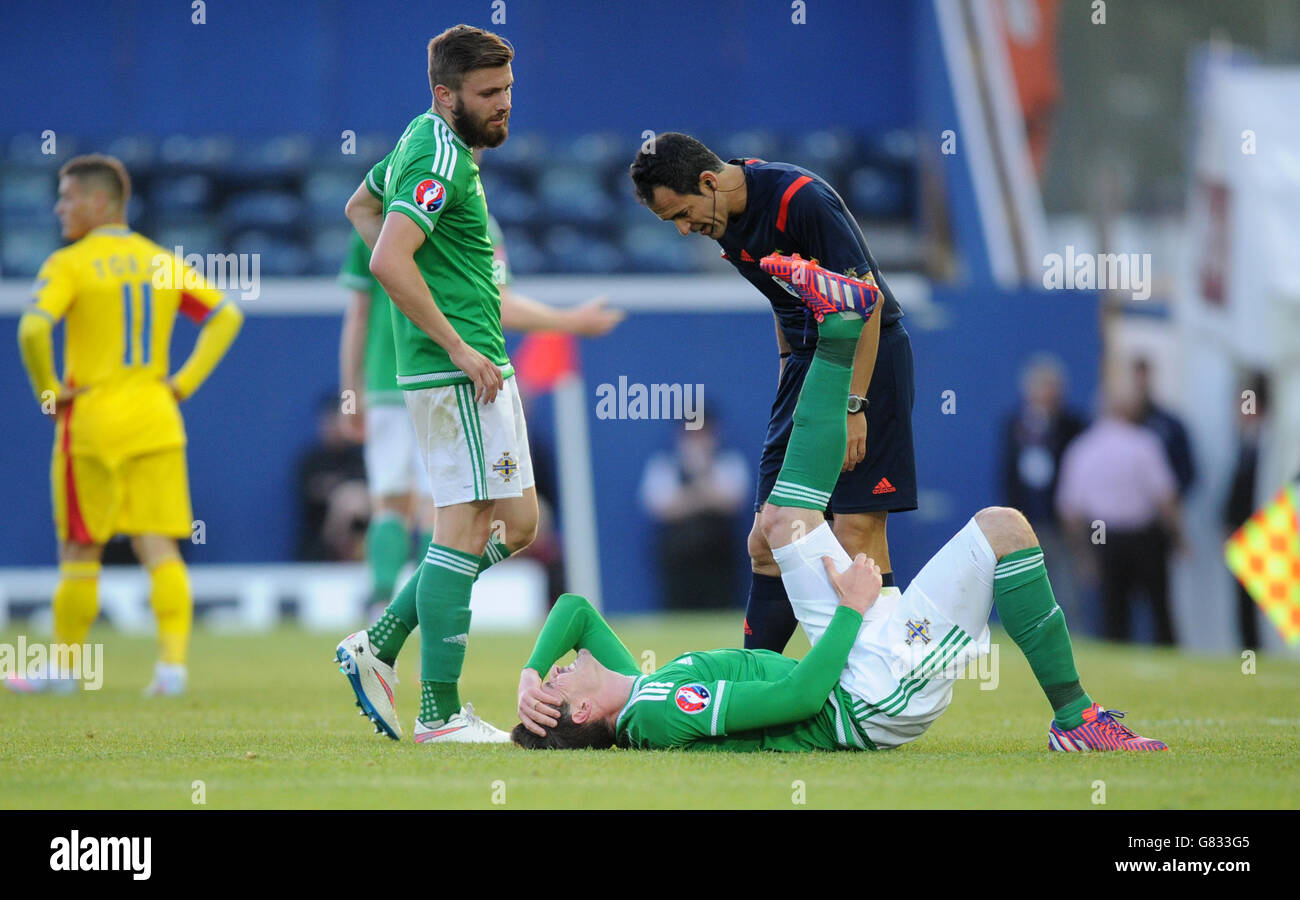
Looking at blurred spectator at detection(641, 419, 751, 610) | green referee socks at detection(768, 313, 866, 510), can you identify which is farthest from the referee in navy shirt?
blurred spectator at detection(641, 419, 751, 610)

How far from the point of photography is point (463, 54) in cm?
499

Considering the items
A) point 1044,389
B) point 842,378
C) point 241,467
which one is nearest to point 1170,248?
point 1044,389

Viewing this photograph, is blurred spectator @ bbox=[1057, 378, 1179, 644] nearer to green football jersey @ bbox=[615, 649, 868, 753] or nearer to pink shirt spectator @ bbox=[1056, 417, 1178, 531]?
pink shirt spectator @ bbox=[1056, 417, 1178, 531]

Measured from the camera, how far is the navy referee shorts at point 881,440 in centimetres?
531

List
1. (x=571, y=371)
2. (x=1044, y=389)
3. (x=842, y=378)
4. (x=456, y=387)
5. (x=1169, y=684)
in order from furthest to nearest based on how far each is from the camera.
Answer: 1. (x=571, y=371)
2. (x=1044, y=389)
3. (x=1169, y=684)
4. (x=456, y=387)
5. (x=842, y=378)

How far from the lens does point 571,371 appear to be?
14.5 meters

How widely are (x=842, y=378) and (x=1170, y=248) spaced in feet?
31.5

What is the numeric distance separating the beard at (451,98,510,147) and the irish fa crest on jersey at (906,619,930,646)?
202 centimetres

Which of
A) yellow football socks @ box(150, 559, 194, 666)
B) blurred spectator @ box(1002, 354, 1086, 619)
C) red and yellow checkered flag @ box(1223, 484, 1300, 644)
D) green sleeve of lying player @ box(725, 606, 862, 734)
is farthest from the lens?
blurred spectator @ box(1002, 354, 1086, 619)

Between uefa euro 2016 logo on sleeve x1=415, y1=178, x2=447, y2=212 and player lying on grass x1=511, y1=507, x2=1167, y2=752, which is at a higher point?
uefa euro 2016 logo on sleeve x1=415, y1=178, x2=447, y2=212

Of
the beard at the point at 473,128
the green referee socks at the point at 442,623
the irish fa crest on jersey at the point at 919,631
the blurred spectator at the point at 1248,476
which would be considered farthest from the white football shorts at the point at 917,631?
the blurred spectator at the point at 1248,476

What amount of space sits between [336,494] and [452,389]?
918 cm

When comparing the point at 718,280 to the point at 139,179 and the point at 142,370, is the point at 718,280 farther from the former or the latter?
the point at 142,370

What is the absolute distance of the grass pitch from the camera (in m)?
3.81
